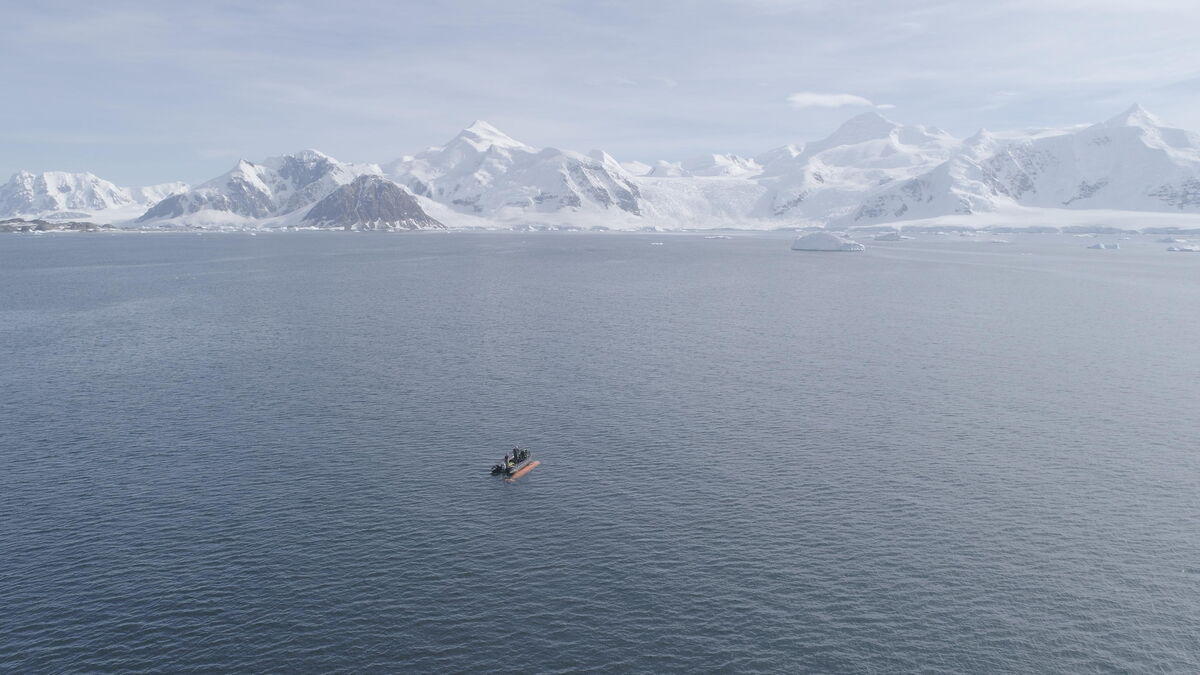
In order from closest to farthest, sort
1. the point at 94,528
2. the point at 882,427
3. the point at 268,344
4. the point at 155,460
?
the point at 94,528
the point at 155,460
the point at 882,427
the point at 268,344

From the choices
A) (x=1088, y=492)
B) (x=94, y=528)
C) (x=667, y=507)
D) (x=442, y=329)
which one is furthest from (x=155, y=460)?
(x=1088, y=492)

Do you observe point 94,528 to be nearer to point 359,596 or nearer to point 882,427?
point 359,596

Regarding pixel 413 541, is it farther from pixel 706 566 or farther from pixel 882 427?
pixel 882 427

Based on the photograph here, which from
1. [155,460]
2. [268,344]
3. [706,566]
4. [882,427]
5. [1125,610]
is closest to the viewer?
[1125,610]

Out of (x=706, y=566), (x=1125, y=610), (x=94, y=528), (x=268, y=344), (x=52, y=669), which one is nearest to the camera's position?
(x=52, y=669)

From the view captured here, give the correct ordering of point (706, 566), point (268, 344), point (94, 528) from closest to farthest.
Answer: point (706, 566) < point (94, 528) < point (268, 344)

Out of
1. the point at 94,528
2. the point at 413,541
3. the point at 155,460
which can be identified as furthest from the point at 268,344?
the point at 413,541

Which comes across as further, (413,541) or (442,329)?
(442,329)
